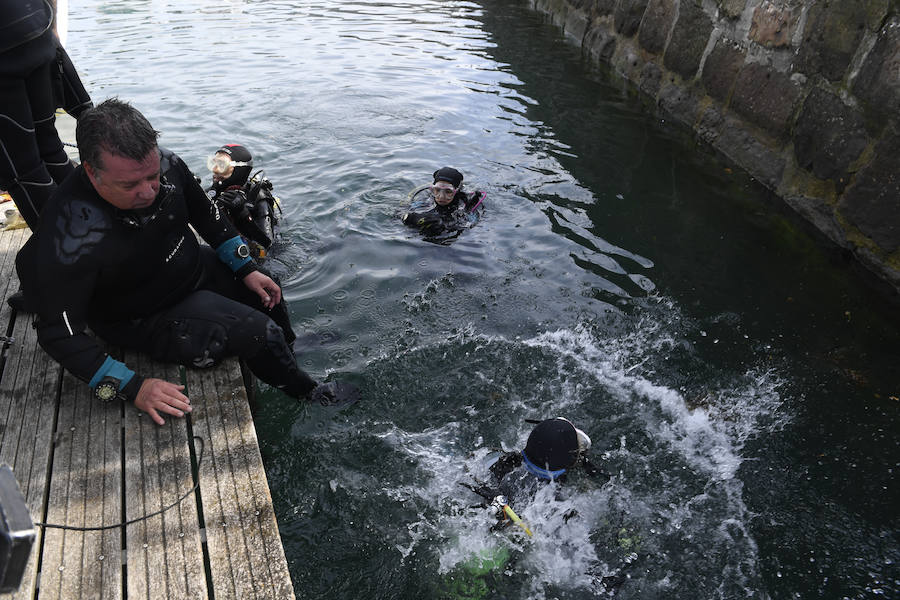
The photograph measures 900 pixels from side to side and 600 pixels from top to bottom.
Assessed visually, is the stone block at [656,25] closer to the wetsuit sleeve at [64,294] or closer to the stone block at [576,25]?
the stone block at [576,25]

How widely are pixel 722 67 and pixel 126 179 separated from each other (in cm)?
743

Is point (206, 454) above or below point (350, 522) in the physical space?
above

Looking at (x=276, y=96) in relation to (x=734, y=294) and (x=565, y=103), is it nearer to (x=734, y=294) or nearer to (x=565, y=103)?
(x=565, y=103)

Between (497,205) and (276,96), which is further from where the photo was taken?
(276,96)

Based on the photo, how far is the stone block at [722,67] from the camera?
290 inches

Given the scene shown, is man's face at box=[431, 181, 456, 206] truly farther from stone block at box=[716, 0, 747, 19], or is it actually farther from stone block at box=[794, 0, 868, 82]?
stone block at box=[716, 0, 747, 19]

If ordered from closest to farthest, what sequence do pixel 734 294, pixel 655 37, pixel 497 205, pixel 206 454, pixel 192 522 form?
pixel 192 522 < pixel 206 454 < pixel 734 294 < pixel 497 205 < pixel 655 37

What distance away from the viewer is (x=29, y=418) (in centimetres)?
275

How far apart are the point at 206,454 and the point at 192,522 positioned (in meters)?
0.36

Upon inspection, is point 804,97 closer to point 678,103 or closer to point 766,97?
point 766,97

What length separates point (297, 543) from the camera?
2.98m

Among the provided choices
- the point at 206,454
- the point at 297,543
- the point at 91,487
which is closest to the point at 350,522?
the point at 297,543

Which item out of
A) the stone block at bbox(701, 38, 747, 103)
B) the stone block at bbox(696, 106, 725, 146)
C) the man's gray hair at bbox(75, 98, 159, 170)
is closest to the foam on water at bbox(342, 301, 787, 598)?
the man's gray hair at bbox(75, 98, 159, 170)

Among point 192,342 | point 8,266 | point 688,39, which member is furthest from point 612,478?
point 688,39
